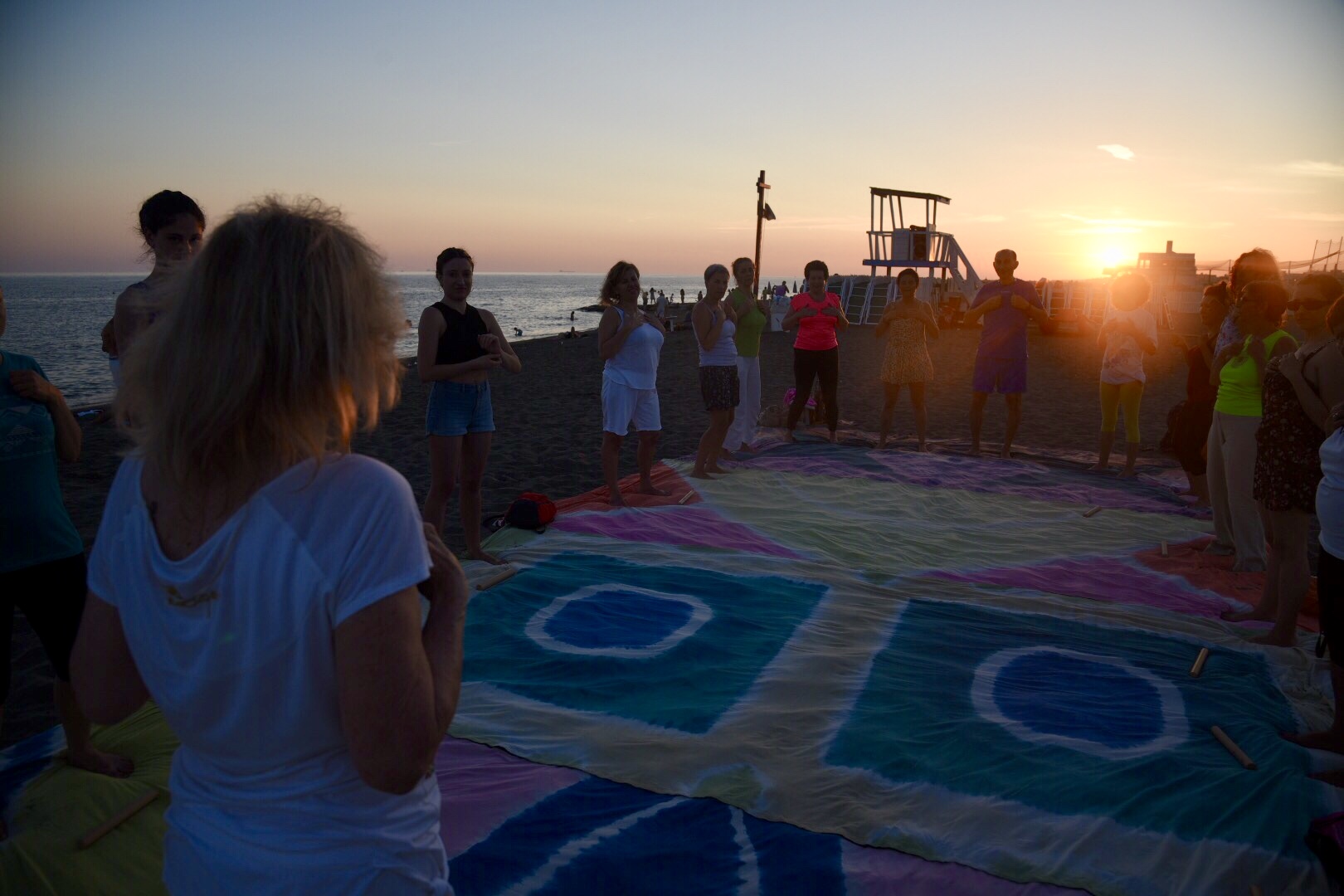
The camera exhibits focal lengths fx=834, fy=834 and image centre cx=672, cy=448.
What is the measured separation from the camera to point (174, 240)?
3111 millimetres

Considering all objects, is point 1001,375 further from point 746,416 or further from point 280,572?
point 280,572

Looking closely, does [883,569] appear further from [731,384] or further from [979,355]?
[979,355]

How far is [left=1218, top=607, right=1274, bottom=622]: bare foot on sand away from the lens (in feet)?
14.1

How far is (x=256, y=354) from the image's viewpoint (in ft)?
3.64

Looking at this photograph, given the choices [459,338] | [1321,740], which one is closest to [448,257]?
[459,338]

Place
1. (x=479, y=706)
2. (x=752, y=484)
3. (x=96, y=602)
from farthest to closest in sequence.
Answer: (x=752, y=484) < (x=479, y=706) < (x=96, y=602)

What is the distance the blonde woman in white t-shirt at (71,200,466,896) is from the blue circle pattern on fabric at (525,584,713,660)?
279 centimetres

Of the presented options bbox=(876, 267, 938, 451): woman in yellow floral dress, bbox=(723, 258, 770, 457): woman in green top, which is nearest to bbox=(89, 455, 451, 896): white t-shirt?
bbox=(723, 258, 770, 457): woman in green top

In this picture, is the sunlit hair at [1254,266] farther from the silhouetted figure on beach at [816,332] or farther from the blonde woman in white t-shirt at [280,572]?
the blonde woman in white t-shirt at [280,572]

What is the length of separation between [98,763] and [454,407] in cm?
246

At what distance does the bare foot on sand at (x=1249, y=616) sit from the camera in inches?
169

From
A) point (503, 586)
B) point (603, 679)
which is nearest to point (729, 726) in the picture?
point (603, 679)

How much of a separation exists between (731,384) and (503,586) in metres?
3.19

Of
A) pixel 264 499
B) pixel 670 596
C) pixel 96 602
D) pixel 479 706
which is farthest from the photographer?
pixel 670 596
